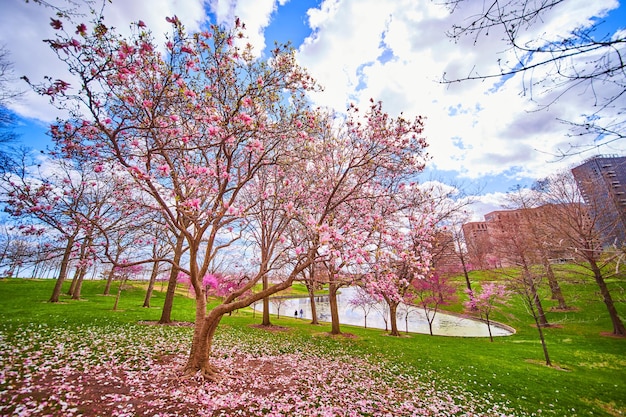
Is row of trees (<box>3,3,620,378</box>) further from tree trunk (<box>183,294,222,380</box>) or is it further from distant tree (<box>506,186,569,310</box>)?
distant tree (<box>506,186,569,310</box>)

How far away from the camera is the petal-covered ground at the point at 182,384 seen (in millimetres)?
5480

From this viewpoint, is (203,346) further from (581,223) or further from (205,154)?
(581,223)

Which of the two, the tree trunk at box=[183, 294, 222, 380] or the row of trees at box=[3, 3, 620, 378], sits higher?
the row of trees at box=[3, 3, 620, 378]

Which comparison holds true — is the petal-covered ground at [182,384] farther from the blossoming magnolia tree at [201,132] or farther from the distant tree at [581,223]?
the distant tree at [581,223]

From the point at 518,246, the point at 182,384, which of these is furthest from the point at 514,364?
the point at 182,384

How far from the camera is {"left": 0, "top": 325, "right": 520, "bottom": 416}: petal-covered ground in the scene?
5480 mm

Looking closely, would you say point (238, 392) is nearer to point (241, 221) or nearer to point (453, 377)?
point (241, 221)

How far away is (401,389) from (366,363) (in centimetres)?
292

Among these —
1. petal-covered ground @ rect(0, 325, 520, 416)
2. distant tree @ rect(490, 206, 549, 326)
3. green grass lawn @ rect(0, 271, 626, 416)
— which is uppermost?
distant tree @ rect(490, 206, 549, 326)

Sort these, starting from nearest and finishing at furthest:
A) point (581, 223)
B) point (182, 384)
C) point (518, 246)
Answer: point (182, 384) < point (581, 223) < point (518, 246)

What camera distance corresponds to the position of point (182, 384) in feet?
22.1

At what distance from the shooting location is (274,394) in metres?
6.84

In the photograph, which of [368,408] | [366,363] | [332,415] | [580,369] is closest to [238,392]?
[332,415]

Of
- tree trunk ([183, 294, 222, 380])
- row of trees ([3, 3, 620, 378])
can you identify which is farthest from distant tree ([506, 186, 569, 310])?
tree trunk ([183, 294, 222, 380])
